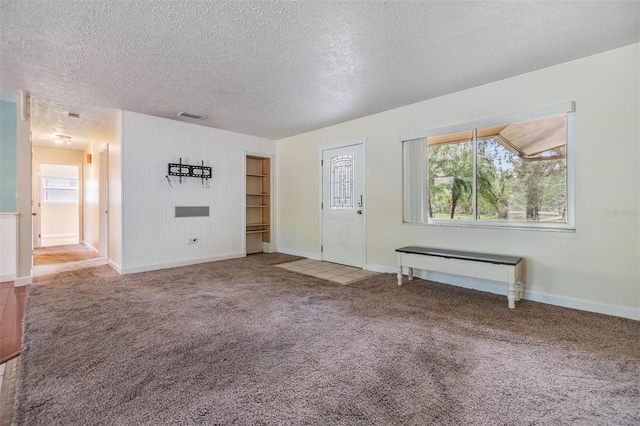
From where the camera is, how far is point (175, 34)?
2486 millimetres

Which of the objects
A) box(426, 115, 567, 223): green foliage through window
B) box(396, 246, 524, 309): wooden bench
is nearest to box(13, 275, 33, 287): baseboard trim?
box(396, 246, 524, 309): wooden bench

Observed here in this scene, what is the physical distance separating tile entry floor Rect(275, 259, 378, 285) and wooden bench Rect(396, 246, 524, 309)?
0.75 m

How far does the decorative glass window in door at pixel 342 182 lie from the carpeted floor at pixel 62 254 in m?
4.96

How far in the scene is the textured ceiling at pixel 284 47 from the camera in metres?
2.20

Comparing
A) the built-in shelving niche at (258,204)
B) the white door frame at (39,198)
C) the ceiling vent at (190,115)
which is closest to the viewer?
the ceiling vent at (190,115)

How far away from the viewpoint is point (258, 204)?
6840 mm

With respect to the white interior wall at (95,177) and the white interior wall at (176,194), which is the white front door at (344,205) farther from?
the white interior wall at (95,177)

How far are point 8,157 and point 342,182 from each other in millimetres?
4857

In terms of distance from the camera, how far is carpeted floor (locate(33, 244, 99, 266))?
5.64 meters

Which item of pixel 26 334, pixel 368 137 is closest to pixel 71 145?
pixel 26 334

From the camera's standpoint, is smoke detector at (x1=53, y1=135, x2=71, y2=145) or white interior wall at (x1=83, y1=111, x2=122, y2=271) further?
smoke detector at (x1=53, y1=135, x2=71, y2=145)

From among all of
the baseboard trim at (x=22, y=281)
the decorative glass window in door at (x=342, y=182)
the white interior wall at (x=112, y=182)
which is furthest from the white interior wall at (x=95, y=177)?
the decorative glass window in door at (x=342, y=182)

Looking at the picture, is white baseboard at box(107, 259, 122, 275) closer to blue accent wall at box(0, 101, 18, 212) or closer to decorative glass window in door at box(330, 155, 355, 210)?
blue accent wall at box(0, 101, 18, 212)

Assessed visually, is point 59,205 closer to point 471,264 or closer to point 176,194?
point 176,194
